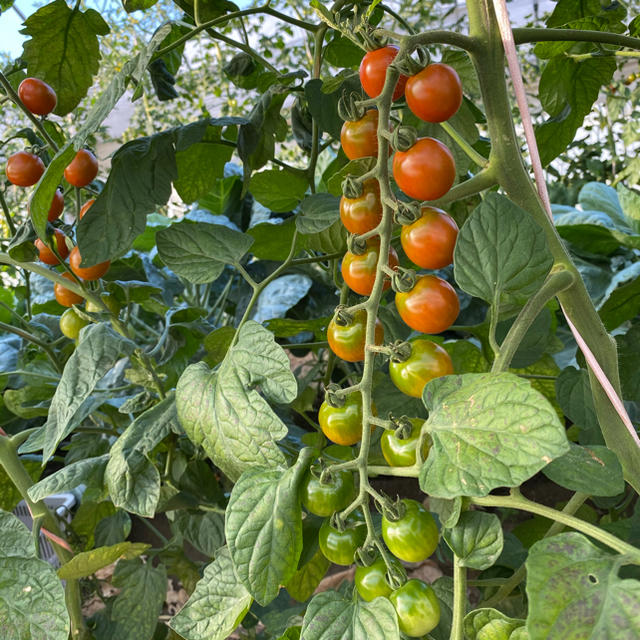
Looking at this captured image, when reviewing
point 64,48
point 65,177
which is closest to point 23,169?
point 65,177

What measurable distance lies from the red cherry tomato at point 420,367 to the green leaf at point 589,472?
0.08 m

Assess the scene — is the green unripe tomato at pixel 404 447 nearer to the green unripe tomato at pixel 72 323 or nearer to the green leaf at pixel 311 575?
the green leaf at pixel 311 575

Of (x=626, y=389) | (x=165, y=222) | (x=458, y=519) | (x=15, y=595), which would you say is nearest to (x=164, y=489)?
(x=15, y=595)

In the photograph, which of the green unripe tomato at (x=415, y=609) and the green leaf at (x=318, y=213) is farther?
the green leaf at (x=318, y=213)

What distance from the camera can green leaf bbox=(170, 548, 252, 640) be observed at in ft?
1.21

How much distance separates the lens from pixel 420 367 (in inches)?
12.6

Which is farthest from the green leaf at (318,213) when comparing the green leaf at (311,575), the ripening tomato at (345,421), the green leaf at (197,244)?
the green leaf at (311,575)

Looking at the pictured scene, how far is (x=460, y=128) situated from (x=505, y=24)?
22cm

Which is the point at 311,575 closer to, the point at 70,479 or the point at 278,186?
the point at 70,479

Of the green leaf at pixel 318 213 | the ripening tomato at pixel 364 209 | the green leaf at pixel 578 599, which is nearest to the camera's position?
the green leaf at pixel 578 599

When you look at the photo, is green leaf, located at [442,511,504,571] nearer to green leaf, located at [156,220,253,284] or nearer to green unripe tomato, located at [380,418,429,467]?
green unripe tomato, located at [380,418,429,467]

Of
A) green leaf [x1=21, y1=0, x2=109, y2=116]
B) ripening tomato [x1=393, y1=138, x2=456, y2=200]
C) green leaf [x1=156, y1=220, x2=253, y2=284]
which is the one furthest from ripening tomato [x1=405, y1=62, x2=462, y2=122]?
green leaf [x1=21, y1=0, x2=109, y2=116]

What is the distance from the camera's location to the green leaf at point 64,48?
23.2 inches

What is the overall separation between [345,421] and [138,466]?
23cm
